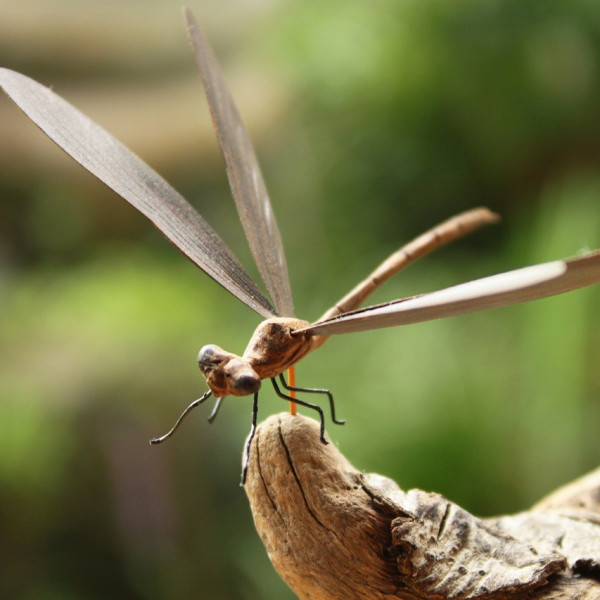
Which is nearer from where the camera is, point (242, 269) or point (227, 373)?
point (227, 373)

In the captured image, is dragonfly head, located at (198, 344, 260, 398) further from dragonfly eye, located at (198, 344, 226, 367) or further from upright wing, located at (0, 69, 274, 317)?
upright wing, located at (0, 69, 274, 317)

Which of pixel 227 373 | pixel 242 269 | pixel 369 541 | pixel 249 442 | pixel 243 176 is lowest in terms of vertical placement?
pixel 369 541

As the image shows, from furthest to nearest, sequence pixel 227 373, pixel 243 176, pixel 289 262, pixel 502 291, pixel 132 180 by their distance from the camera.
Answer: pixel 289 262 → pixel 243 176 → pixel 132 180 → pixel 227 373 → pixel 502 291

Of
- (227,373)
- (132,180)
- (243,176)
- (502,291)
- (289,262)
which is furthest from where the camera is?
(289,262)

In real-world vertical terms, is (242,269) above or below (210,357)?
above

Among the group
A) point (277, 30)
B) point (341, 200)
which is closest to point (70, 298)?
point (341, 200)

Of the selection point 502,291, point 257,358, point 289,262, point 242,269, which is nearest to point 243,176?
point 242,269

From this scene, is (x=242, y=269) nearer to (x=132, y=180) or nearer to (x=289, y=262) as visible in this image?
(x=132, y=180)

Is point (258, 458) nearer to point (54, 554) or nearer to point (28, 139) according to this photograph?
point (54, 554)
